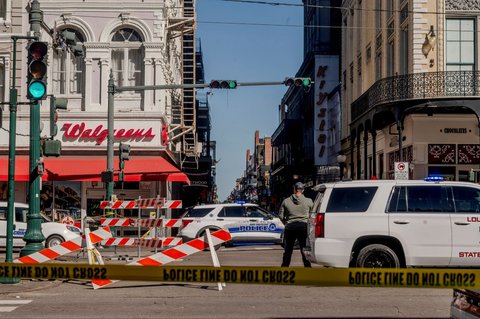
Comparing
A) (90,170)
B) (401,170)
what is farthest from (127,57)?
(401,170)

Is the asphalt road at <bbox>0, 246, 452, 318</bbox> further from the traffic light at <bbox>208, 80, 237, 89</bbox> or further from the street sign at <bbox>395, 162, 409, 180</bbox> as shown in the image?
the street sign at <bbox>395, 162, 409, 180</bbox>

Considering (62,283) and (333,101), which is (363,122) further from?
(62,283)

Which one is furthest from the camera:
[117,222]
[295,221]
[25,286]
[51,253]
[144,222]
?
[144,222]

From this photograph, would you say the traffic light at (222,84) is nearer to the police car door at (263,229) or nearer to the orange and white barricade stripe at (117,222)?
the police car door at (263,229)

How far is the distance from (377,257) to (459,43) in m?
20.5

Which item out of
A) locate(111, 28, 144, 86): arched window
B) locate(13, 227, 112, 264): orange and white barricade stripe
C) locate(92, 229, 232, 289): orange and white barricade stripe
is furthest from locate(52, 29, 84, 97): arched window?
locate(92, 229, 232, 289): orange and white barricade stripe

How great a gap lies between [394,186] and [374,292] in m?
2.02

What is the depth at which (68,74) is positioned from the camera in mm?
36875

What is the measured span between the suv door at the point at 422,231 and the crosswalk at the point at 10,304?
6112 mm

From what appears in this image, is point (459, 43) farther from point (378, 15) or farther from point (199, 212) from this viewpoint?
point (199, 212)

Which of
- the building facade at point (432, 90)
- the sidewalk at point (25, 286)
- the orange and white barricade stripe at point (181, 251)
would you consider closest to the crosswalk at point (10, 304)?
the sidewalk at point (25, 286)

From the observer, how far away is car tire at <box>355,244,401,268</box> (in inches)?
547

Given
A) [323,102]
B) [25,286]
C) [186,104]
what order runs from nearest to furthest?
[25,286] < [323,102] < [186,104]

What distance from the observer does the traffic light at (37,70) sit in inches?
582
